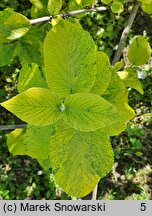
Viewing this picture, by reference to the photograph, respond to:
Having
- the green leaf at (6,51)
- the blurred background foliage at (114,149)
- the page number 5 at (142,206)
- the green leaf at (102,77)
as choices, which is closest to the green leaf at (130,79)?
the green leaf at (102,77)

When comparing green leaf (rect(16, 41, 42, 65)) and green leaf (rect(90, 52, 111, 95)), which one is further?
green leaf (rect(16, 41, 42, 65))

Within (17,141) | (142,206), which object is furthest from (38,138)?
(142,206)

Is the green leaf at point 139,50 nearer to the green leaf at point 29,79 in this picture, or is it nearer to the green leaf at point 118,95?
the green leaf at point 118,95

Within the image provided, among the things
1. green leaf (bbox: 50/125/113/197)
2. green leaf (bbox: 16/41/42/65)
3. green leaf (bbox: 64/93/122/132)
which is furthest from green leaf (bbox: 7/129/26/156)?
green leaf (bbox: 64/93/122/132)

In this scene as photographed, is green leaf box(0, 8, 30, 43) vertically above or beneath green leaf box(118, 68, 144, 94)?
above

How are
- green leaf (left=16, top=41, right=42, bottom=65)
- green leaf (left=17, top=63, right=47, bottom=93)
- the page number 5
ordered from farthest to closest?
the page number 5 < green leaf (left=16, top=41, right=42, bottom=65) < green leaf (left=17, top=63, right=47, bottom=93)

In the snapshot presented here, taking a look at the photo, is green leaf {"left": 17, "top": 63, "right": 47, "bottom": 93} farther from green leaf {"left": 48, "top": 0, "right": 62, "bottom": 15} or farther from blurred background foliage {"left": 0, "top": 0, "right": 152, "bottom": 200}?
blurred background foliage {"left": 0, "top": 0, "right": 152, "bottom": 200}

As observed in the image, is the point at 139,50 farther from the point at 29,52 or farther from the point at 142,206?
the point at 142,206
